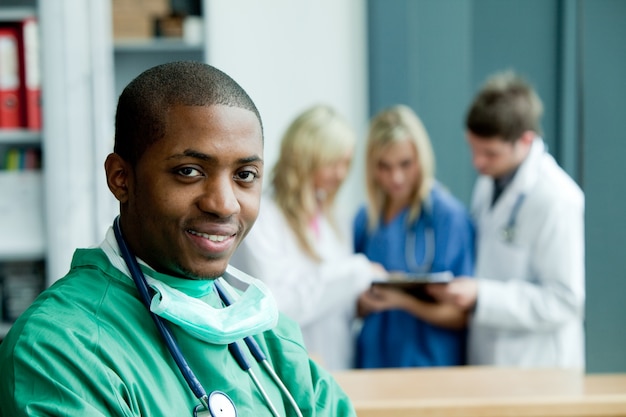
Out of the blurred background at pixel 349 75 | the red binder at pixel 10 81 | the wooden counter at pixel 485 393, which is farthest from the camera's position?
the red binder at pixel 10 81

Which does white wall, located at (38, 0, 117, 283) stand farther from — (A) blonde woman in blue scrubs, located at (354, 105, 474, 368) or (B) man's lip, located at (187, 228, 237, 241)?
(B) man's lip, located at (187, 228, 237, 241)

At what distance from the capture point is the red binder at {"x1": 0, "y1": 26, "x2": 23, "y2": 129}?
113 inches

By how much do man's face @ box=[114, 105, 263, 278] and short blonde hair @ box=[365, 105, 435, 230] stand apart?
5.60ft

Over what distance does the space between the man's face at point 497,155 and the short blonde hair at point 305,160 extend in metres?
0.40

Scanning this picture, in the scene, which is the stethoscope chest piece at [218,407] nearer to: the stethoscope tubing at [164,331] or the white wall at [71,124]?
the stethoscope tubing at [164,331]

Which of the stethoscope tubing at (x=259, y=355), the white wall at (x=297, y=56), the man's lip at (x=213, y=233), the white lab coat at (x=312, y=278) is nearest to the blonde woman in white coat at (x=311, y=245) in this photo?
the white lab coat at (x=312, y=278)

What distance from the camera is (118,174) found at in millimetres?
948

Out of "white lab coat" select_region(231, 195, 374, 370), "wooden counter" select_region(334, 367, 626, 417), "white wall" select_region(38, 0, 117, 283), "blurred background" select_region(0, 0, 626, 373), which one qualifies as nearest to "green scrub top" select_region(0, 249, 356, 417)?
"wooden counter" select_region(334, 367, 626, 417)

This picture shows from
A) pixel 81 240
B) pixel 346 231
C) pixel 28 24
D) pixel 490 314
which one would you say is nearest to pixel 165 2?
pixel 28 24

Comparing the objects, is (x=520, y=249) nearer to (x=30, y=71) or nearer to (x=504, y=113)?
(x=504, y=113)

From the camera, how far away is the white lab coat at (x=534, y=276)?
7.98ft

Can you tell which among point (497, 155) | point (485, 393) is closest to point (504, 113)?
point (497, 155)

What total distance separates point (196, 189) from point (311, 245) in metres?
1.64

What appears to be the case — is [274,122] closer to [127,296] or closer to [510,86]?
[510,86]
